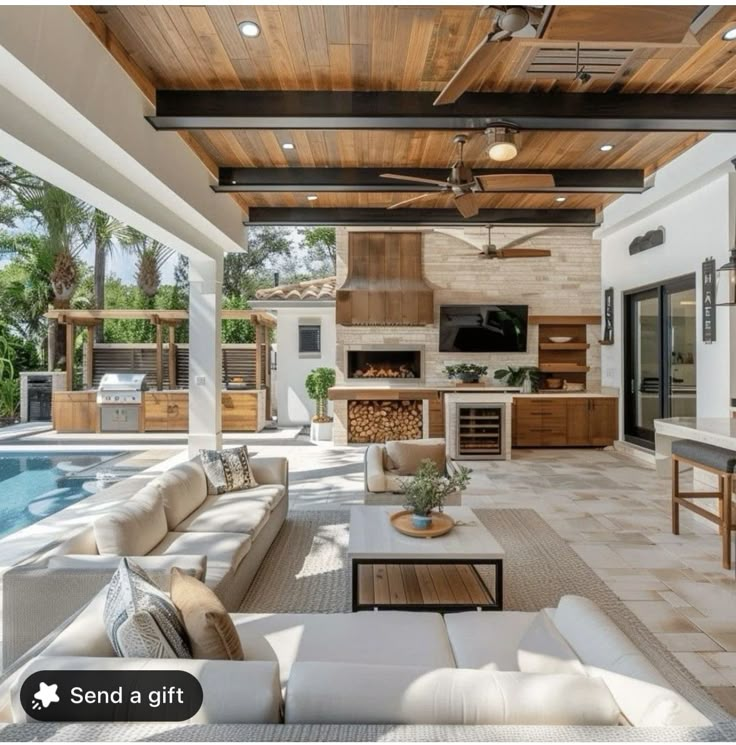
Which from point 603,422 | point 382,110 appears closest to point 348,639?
point 382,110

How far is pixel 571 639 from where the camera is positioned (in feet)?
5.98

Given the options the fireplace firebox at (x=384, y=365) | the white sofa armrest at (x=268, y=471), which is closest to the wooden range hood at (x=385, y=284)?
the fireplace firebox at (x=384, y=365)

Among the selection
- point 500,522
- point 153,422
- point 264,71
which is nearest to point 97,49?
point 264,71

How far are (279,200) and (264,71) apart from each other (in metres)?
→ 3.23

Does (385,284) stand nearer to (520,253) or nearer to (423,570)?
(520,253)

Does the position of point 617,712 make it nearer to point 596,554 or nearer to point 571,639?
point 571,639

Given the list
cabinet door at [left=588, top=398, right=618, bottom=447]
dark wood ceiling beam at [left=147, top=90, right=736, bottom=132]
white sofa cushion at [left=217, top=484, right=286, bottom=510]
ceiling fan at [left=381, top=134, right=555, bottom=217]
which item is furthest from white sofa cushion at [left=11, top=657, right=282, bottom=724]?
cabinet door at [left=588, top=398, right=618, bottom=447]

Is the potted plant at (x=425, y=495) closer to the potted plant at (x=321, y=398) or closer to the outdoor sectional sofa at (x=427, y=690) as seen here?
the outdoor sectional sofa at (x=427, y=690)

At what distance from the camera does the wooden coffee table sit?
Answer: 2.87 meters

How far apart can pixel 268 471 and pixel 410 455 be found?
50.9 inches

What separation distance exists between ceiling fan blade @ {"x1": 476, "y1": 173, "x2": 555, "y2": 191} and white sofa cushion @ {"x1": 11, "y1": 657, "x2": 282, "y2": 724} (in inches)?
165

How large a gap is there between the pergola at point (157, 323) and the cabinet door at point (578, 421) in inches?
230

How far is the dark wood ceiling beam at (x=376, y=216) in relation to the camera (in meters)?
7.23

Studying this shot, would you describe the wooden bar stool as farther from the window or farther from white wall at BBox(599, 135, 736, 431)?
the window
